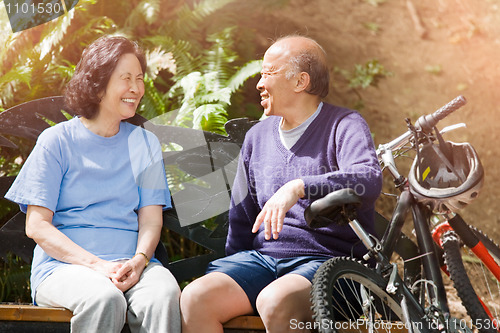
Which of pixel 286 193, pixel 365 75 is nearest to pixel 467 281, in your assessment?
pixel 286 193

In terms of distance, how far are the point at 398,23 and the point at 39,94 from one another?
508 cm

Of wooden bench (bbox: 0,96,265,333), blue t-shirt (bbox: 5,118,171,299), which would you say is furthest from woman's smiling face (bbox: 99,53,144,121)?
wooden bench (bbox: 0,96,265,333)

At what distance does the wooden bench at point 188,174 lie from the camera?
362 centimetres

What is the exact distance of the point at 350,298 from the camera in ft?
9.32

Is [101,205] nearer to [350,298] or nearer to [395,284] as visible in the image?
[350,298]

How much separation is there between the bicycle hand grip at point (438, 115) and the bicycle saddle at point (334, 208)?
0.87 metres

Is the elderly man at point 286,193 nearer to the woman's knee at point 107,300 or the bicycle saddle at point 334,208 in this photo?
the bicycle saddle at point 334,208

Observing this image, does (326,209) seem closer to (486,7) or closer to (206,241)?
(206,241)

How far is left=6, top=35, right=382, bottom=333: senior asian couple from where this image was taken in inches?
108

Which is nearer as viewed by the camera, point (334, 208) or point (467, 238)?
→ point (334, 208)

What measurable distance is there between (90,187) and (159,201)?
377mm

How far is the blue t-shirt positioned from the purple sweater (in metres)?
0.47

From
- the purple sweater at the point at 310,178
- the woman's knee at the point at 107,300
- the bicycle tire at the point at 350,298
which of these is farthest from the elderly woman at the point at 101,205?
the bicycle tire at the point at 350,298

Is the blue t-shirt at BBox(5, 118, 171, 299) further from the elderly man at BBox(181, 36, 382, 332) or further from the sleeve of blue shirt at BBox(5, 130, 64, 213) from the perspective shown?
the elderly man at BBox(181, 36, 382, 332)
